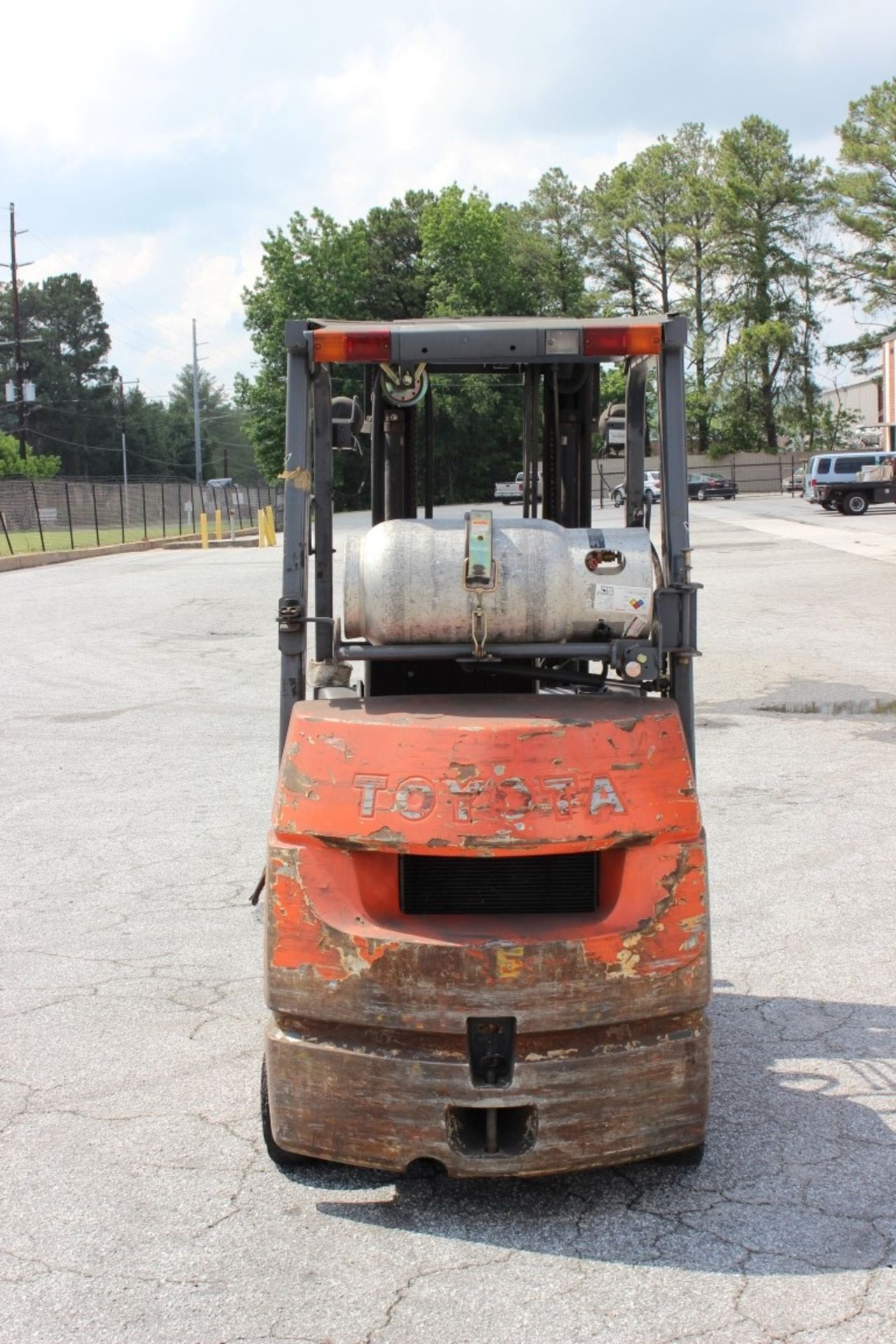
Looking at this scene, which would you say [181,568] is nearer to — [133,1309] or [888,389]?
[133,1309]

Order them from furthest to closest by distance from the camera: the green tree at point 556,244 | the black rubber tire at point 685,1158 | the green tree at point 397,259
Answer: the green tree at point 556,244 < the green tree at point 397,259 < the black rubber tire at point 685,1158

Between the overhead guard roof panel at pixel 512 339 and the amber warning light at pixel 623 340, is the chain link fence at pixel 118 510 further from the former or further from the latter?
the amber warning light at pixel 623 340

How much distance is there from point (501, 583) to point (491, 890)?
87cm

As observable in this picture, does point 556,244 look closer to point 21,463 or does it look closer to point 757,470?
point 757,470

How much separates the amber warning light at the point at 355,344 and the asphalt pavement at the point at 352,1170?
8.04ft

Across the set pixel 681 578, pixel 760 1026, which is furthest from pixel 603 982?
pixel 760 1026

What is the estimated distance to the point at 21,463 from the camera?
76062 millimetres

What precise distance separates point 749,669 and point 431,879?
10550mm

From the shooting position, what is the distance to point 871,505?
45906 millimetres

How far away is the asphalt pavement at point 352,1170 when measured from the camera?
11.6 ft

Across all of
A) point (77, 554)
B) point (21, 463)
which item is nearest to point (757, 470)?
point (21, 463)

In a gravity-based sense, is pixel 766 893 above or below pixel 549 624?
below

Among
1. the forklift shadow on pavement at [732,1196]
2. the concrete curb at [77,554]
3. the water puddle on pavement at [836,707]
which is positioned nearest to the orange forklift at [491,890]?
the forklift shadow on pavement at [732,1196]

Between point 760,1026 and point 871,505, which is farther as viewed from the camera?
point 871,505
